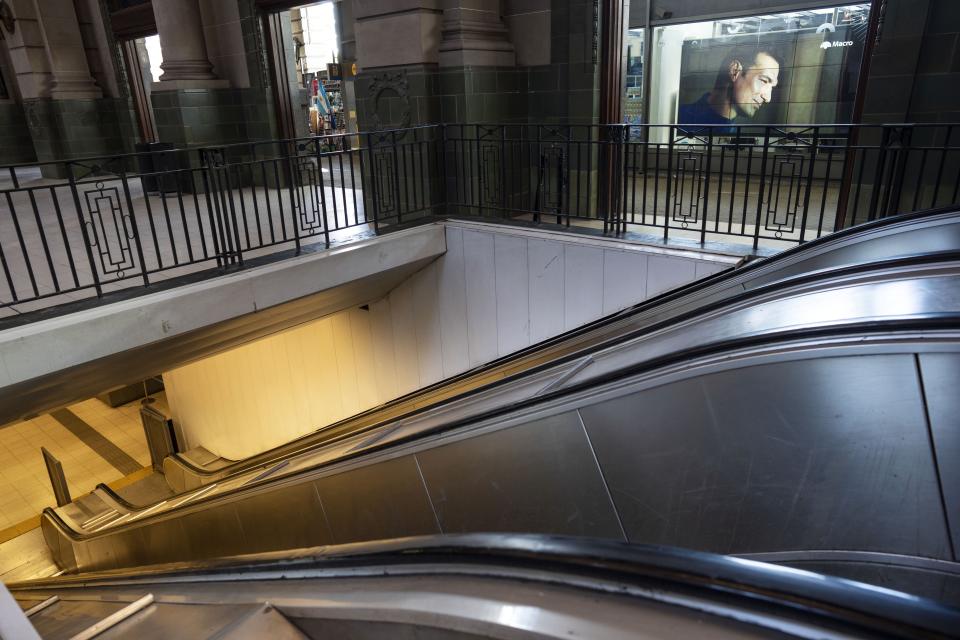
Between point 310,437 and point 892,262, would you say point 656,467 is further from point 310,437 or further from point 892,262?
point 310,437

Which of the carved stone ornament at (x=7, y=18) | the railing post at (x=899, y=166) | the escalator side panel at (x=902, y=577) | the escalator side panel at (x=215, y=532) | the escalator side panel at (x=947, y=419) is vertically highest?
the carved stone ornament at (x=7, y=18)

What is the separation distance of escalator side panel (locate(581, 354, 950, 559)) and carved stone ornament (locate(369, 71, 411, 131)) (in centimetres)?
545

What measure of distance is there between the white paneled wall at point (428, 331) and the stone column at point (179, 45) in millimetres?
4157

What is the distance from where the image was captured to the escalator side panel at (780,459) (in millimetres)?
1814

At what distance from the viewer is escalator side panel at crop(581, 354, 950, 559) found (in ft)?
5.95

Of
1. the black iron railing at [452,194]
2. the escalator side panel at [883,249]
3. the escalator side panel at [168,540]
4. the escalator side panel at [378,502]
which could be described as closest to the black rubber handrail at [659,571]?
the escalator side panel at [378,502]

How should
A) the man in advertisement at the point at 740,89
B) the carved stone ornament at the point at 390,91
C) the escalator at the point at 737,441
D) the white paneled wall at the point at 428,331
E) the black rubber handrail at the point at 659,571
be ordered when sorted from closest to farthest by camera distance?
1. the black rubber handrail at the point at 659,571
2. the escalator at the point at 737,441
3. the white paneled wall at the point at 428,331
4. the carved stone ornament at the point at 390,91
5. the man in advertisement at the point at 740,89

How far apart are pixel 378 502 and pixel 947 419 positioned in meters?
2.64

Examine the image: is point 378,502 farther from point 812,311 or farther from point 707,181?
point 707,181

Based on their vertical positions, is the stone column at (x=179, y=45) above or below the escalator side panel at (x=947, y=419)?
above

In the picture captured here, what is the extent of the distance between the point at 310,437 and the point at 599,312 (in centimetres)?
292

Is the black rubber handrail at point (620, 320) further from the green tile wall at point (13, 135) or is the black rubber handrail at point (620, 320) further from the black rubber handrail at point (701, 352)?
the green tile wall at point (13, 135)

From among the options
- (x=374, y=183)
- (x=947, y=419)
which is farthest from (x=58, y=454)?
(x=947, y=419)

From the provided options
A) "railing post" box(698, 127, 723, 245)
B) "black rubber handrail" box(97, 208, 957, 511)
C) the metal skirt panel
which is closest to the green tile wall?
"black rubber handrail" box(97, 208, 957, 511)
